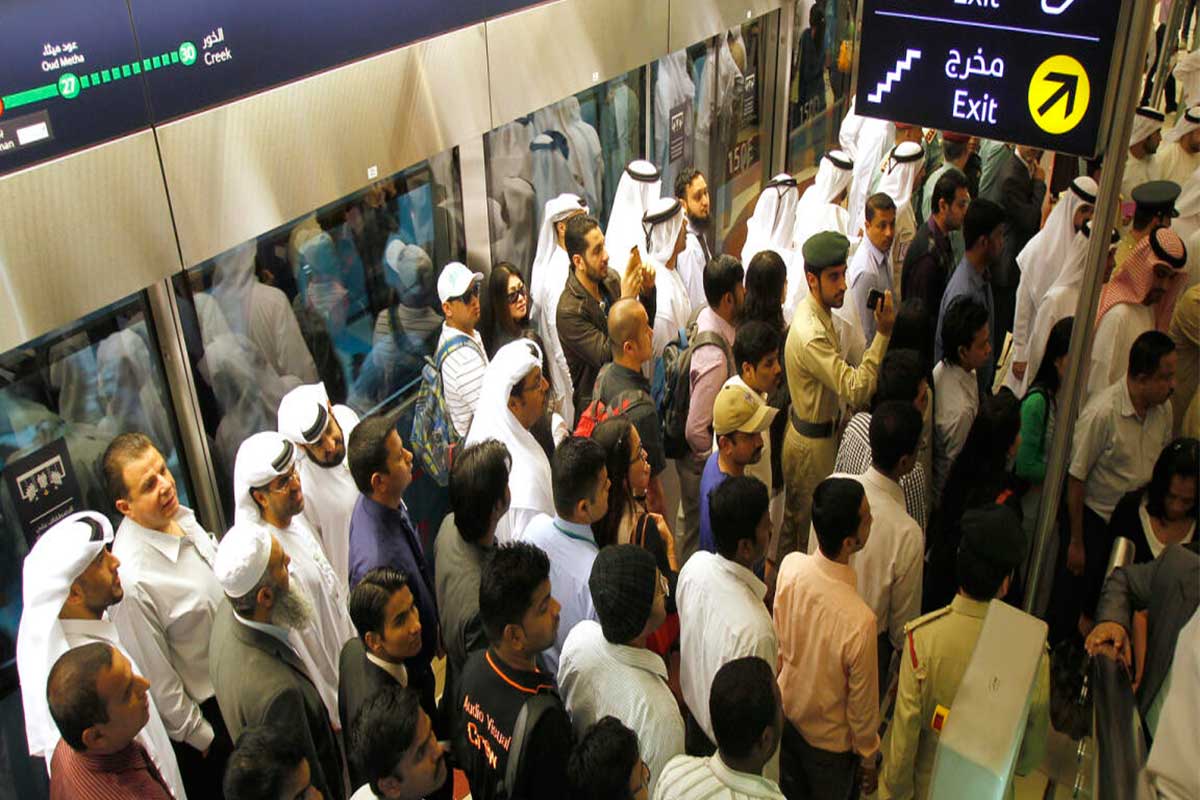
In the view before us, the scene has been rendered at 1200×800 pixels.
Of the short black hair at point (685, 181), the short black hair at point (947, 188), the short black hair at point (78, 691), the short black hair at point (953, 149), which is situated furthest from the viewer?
the short black hair at point (953, 149)

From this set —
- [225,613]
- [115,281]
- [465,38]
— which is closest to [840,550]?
[225,613]

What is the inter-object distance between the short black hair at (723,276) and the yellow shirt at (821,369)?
0.37 m

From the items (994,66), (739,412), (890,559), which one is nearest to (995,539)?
(890,559)

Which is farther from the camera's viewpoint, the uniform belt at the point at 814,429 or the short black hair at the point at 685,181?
the short black hair at the point at 685,181

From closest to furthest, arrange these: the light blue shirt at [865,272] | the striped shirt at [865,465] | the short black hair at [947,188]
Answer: the striped shirt at [865,465]
the light blue shirt at [865,272]
the short black hair at [947,188]

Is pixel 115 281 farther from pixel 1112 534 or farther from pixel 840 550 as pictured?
pixel 1112 534

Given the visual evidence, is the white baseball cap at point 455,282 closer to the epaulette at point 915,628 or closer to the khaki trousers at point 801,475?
the khaki trousers at point 801,475

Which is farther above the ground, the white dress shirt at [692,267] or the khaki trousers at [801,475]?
the white dress shirt at [692,267]

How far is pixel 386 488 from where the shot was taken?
3.48 metres

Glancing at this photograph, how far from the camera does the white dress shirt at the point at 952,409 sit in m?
4.16

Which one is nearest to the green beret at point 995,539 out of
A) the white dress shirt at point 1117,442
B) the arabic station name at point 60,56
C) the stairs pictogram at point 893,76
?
the white dress shirt at point 1117,442

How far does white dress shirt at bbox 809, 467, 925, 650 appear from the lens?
330 cm

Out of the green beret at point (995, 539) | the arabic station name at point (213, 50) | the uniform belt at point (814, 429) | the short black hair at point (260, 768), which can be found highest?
the arabic station name at point (213, 50)

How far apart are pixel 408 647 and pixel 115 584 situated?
855 millimetres
